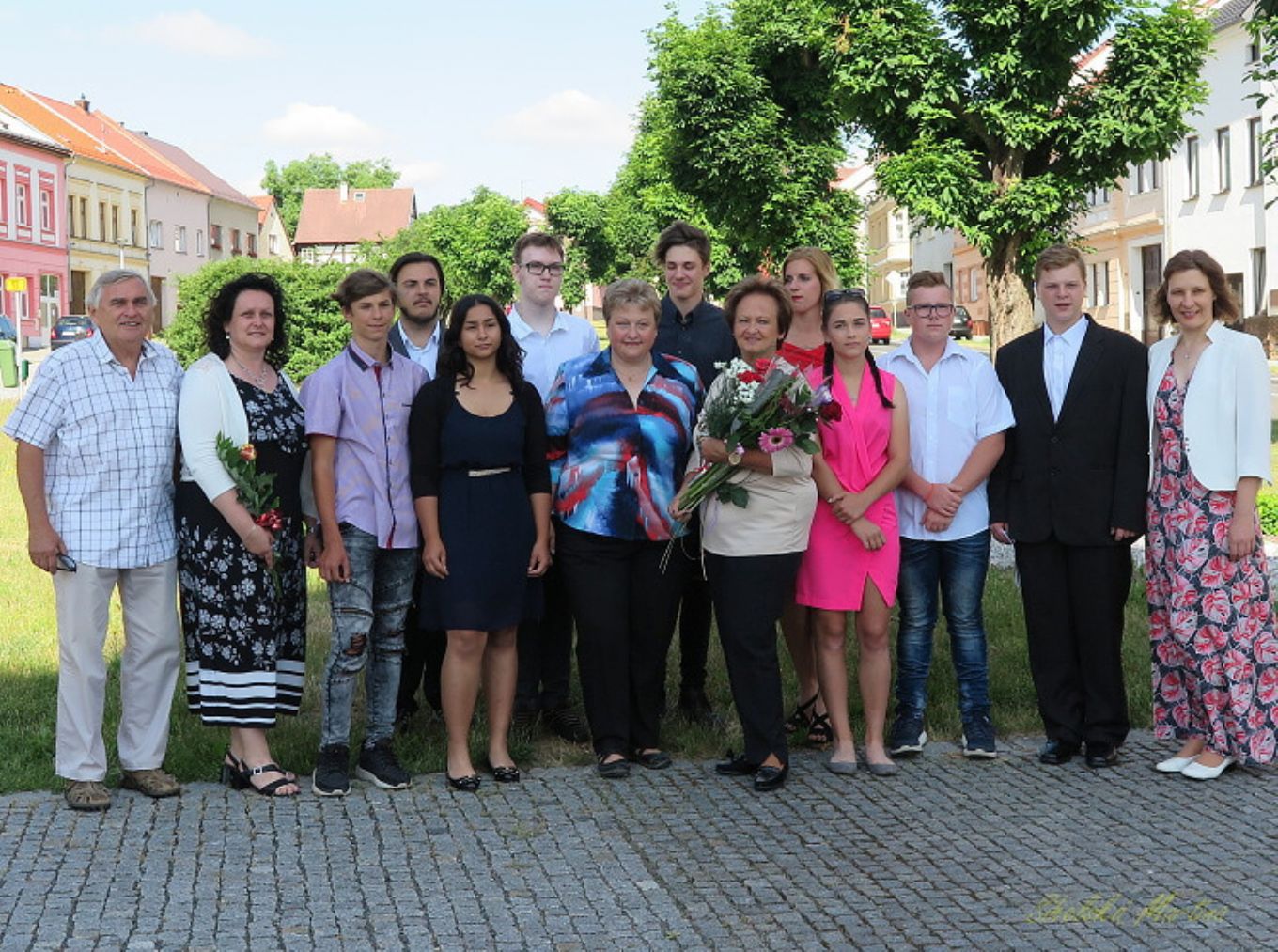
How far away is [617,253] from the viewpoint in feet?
254

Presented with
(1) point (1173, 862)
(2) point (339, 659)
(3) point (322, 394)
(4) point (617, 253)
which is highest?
(4) point (617, 253)

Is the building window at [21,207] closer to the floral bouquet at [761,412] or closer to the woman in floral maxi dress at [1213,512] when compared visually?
the floral bouquet at [761,412]

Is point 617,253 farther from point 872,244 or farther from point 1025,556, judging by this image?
point 1025,556

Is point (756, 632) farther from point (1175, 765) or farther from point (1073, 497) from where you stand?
point (1175, 765)

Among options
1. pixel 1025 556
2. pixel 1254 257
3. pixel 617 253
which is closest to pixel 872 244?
pixel 617 253

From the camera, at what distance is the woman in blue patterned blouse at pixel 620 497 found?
6.86 meters

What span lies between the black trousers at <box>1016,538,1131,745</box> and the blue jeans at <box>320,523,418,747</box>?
9.52ft

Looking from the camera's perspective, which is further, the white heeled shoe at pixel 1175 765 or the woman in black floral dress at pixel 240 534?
the white heeled shoe at pixel 1175 765

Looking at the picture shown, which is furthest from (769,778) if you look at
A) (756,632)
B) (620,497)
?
(620,497)

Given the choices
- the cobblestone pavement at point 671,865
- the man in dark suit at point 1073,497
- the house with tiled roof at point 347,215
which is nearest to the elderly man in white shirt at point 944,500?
the man in dark suit at point 1073,497

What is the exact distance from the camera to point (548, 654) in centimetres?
786

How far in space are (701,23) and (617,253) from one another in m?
35.9

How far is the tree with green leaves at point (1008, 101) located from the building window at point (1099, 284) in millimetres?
32150

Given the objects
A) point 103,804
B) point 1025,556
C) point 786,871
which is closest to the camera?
point 786,871
